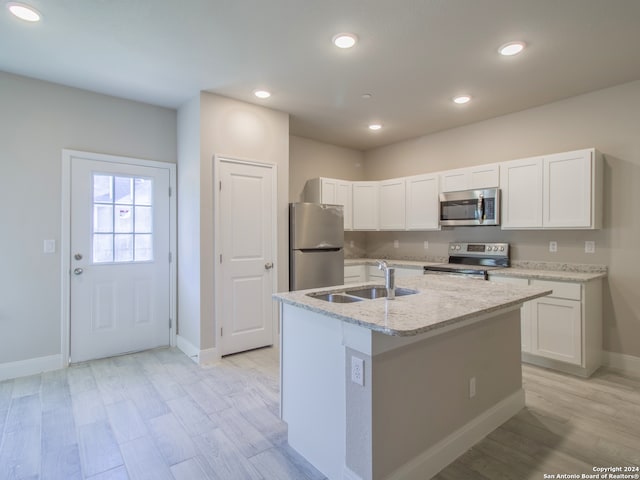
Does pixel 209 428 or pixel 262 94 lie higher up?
pixel 262 94

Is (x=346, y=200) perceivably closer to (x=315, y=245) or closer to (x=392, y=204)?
(x=392, y=204)

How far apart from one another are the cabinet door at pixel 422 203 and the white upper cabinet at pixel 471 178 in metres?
0.16

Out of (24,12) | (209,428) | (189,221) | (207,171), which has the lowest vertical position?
(209,428)

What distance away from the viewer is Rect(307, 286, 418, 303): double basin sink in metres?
2.22

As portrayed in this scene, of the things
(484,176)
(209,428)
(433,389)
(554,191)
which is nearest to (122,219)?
(209,428)

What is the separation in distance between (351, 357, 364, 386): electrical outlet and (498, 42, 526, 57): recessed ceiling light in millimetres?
2556

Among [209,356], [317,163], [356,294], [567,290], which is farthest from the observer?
[317,163]

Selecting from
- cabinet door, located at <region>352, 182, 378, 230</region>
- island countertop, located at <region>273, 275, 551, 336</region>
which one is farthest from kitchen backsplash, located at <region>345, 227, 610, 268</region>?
island countertop, located at <region>273, 275, 551, 336</region>

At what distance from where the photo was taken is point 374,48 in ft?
8.75

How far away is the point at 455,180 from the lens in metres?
4.29

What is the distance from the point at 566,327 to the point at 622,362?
0.75 meters

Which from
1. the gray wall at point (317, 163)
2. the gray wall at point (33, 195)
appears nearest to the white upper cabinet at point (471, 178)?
the gray wall at point (317, 163)

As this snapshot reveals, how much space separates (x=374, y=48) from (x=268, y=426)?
2.85m

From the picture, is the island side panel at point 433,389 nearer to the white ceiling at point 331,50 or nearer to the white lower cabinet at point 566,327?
A: the white lower cabinet at point 566,327
